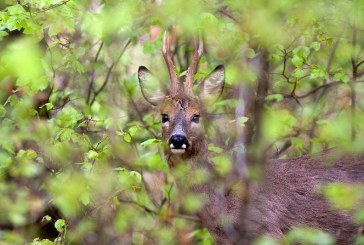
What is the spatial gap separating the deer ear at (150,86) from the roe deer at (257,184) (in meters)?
0.20

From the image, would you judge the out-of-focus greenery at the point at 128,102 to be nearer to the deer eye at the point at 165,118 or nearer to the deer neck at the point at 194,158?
the deer neck at the point at 194,158

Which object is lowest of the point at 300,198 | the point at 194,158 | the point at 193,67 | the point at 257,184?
the point at 300,198

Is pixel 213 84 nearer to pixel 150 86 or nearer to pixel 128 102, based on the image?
pixel 150 86

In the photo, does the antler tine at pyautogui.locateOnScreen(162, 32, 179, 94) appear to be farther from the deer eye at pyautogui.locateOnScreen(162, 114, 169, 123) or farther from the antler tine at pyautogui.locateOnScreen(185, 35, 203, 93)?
the deer eye at pyautogui.locateOnScreen(162, 114, 169, 123)

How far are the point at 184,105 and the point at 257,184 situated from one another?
96 cm

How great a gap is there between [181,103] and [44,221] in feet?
6.41

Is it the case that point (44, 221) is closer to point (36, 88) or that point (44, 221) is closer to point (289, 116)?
point (36, 88)

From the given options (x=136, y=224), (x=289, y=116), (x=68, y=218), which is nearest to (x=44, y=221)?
(x=68, y=218)

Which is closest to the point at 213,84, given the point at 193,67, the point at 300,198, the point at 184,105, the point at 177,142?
the point at 193,67

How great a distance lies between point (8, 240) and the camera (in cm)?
670

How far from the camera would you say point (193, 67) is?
6629mm

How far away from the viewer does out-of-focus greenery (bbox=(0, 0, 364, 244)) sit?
6184mm

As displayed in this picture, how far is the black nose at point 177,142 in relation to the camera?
614 cm

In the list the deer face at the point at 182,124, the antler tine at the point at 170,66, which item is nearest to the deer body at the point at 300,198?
the deer face at the point at 182,124
